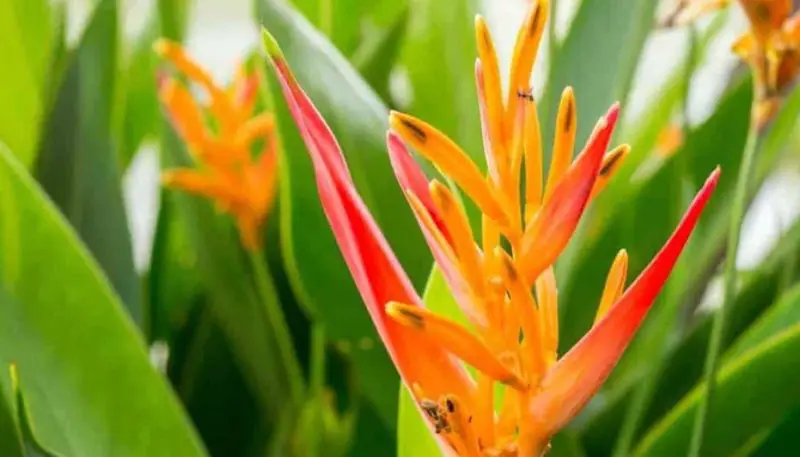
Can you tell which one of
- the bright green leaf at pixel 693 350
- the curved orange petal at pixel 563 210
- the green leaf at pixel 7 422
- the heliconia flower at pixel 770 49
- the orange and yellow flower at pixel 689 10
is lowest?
the bright green leaf at pixel 693 350

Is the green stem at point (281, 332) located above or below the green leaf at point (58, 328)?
below

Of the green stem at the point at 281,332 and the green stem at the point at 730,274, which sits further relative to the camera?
the green stem at the point at 281,332

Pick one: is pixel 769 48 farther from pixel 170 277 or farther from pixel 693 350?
pixel 170 277

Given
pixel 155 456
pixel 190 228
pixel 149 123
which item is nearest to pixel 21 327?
pixel 155 456

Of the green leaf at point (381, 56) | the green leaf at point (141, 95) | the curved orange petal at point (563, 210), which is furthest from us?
the green leaf at point (141, 95)

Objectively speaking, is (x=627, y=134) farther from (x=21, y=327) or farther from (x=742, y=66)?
(x=21, y=327)

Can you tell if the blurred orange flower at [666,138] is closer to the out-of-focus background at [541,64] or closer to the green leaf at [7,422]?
the out-of-focus background at [541,64]

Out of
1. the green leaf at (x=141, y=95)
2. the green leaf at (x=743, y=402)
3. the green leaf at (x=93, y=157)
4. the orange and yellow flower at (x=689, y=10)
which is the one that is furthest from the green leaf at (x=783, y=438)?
the green leaf at (x=141, y=95)

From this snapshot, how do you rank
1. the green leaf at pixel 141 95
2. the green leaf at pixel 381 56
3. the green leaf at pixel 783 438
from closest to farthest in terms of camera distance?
1. the green leaf at pixel 783 438
2. the green leaf at pixel 381 56
3. the green leaf at pixel 141 95
